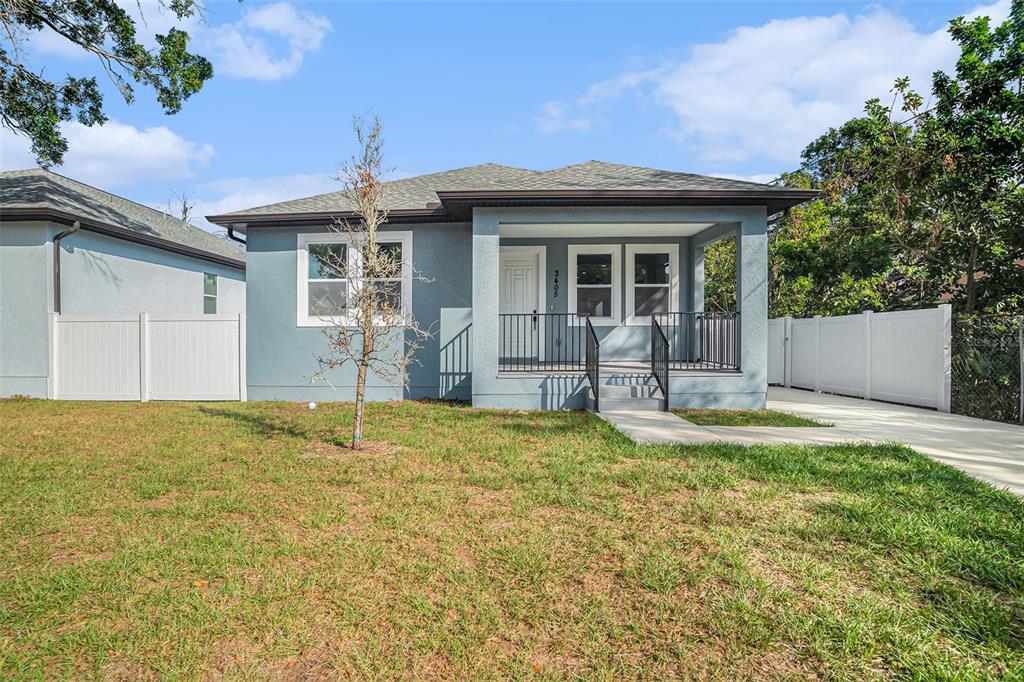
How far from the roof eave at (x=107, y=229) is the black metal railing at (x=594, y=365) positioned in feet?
33.6

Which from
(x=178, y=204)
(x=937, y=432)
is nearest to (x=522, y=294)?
(x=937, y=432)

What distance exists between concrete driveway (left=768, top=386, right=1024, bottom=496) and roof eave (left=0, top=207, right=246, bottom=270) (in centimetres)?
1382

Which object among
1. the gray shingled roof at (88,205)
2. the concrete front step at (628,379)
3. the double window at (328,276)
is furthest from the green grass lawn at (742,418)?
the gray shingled roof at (88,205)

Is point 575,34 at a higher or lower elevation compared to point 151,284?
higher

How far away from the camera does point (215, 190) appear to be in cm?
3397

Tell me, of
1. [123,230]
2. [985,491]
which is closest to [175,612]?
[985,491]

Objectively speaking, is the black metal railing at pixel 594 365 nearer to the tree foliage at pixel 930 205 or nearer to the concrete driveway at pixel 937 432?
the concrete driveway at pixel 937 432

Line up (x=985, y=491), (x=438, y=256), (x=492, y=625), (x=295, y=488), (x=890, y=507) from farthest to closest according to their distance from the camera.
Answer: (x=438, y=256)
(x=295, y=488)
(x=985, y=491)
(x=890, y=507)
(x=492, y=625)

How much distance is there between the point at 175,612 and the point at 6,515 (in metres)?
2.45

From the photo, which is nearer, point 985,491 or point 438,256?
point 985,491

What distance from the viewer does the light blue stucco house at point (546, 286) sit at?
8336 mm

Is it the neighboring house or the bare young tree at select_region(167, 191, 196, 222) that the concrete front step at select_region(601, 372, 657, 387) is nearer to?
the neighboring house

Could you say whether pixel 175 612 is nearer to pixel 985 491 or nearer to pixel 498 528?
pixel 498 528

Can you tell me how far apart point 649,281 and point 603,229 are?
181cm
